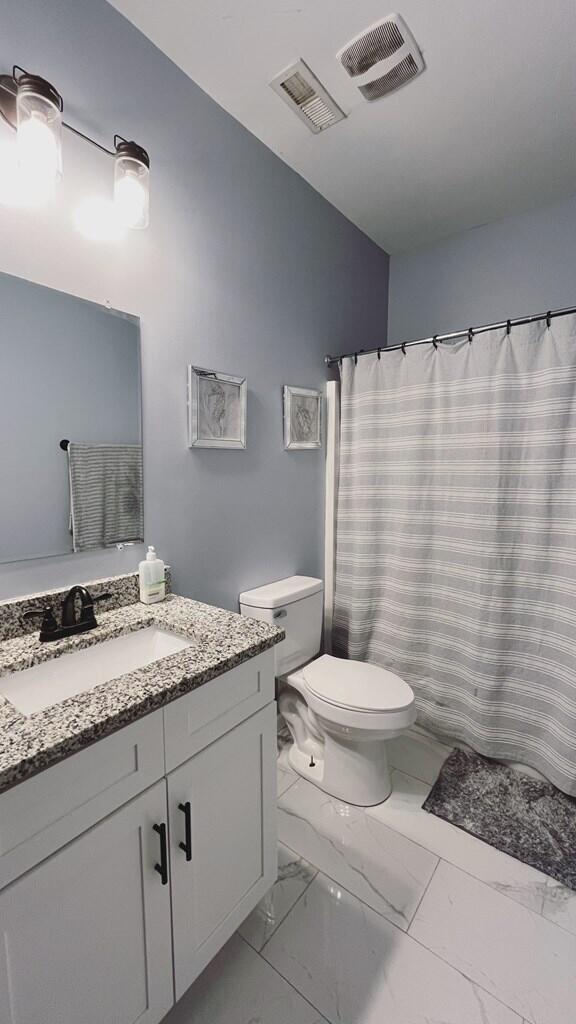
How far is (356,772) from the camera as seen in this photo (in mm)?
1621

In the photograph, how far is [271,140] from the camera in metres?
1.67

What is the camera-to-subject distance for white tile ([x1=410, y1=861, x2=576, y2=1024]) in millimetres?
1042

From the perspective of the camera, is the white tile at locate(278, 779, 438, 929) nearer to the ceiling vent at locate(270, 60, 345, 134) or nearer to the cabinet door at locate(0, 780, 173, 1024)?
the cabinet door at locate(0, 780, 173, 1024)

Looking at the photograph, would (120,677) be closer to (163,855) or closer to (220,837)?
(163,855)

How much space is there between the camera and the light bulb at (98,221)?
1175 millimetres

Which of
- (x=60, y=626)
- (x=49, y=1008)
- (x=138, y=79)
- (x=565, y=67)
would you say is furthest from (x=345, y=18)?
(x=49, y=1008)

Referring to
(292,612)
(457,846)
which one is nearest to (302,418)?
(292,612)

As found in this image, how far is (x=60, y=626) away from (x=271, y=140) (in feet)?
6.29

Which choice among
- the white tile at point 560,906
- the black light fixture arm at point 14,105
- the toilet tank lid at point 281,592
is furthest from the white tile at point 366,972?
the black light fixture arm at point 14,105

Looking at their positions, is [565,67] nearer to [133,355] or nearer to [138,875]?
[133,355]

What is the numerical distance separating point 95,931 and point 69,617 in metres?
0.63

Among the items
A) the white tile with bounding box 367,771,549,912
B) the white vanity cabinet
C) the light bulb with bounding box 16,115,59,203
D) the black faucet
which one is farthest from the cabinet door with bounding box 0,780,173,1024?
the light bulb with bounding box 16,115,59,203

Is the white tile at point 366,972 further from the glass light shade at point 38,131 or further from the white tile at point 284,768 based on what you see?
the glass light shade at point 38,131

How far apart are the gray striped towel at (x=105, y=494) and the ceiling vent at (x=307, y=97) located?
1.31m
